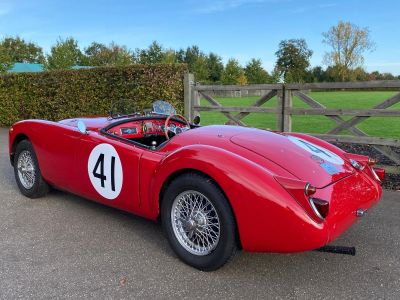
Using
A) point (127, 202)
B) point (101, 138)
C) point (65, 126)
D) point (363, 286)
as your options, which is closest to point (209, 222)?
point (127, 202)

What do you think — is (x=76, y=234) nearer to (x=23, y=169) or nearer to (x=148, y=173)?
(x=148, y=173)

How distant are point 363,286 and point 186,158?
1.57 meters

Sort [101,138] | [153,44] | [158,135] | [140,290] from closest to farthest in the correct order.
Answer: [140,290] → [101,138] → [158,135] → [153,44]

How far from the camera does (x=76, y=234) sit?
12.5ft

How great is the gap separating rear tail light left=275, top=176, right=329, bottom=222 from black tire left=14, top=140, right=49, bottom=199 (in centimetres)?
326

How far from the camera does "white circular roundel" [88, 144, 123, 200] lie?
364cm

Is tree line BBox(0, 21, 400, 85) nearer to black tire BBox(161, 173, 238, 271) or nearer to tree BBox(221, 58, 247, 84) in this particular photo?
tree BBox(221, 58, 247, 84)

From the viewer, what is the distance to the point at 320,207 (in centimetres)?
262

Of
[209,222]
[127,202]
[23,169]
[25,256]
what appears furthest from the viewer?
[23,169]

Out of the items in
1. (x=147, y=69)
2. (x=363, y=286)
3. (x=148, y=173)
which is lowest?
(x=363, y=286)

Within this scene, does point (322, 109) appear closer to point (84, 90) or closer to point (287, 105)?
point (287, 105)

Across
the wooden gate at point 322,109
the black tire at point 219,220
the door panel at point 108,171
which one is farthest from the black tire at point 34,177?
the wooden gate at point 322,109

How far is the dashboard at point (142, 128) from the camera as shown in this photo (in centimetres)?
415

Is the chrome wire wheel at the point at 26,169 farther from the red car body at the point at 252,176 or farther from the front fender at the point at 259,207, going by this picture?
the front fender at the point at 259,207
